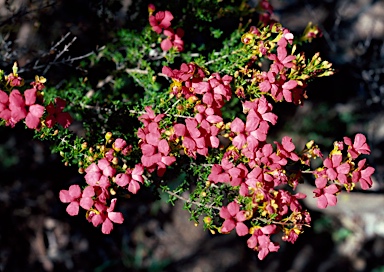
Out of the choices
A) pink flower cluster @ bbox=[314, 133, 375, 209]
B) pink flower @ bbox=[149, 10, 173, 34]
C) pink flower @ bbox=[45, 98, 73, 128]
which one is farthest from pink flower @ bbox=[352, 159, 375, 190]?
pink flower @ bbox=[45, 98, 73, 128]

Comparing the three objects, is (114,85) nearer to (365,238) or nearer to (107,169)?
(107,169)

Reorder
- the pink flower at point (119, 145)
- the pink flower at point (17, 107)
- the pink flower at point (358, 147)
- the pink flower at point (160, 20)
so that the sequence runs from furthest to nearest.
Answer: the pink flower at point (160, 20) < the pink flower at point (358, 147) < the pink flower at point (119, 145) < the pink flower at point (17, 107)

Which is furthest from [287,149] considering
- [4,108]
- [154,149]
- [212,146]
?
[4,108]

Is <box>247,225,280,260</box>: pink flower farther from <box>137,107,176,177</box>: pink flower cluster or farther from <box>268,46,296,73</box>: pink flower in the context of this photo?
<box>268,46,296,73</box>: pink flower

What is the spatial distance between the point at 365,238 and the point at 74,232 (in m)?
3.22

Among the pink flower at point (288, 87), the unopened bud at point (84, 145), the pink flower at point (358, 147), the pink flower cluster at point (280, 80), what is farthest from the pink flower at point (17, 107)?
the pink flower at point (358, 147)

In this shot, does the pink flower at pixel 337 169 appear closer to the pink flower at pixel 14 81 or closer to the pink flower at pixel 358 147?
the pink flower at pixel 358 147

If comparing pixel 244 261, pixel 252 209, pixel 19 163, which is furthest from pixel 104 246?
pixel 252 209

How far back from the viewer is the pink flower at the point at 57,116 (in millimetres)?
1803

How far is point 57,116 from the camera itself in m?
1.83

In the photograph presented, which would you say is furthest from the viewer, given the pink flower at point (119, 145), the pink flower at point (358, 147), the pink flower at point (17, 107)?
the pink flower at point (358, 147)

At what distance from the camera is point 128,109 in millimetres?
2236

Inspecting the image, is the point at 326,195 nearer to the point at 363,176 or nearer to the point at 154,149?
the point at 363,176

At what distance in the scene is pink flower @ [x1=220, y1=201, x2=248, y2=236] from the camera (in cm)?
179
